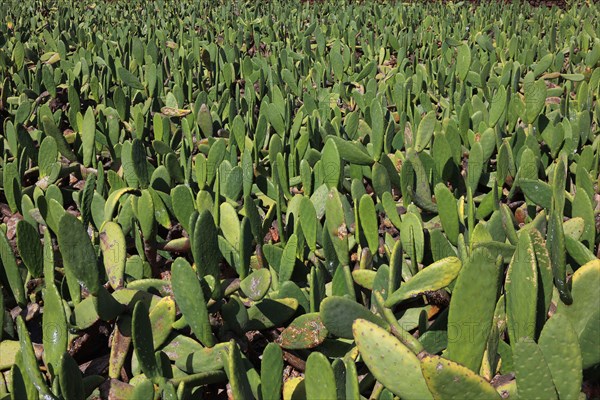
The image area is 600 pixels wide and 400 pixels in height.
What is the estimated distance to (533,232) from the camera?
3.25ft

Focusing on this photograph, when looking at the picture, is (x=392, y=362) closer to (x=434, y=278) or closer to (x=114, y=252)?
(x=434, y=278)

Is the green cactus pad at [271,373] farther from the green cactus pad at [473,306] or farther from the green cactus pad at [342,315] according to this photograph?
the green cactus pad at [473,306]

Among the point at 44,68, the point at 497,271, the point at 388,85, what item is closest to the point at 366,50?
the point at 388,85

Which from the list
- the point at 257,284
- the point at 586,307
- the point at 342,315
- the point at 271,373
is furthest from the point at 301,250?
the point at 586,307

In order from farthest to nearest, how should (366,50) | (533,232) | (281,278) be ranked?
(366,50)
(281,278)
(533,232)

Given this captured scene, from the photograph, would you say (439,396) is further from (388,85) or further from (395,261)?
(388,85)

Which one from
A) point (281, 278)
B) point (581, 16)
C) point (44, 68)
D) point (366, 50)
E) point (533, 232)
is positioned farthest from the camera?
point (581, 16)

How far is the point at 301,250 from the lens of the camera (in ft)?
4.40

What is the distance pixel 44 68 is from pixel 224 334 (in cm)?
176

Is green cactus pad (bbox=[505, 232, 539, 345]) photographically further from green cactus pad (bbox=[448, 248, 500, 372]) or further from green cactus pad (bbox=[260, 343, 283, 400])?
green cactus pad (bbox=[260, 343, 283, 400])

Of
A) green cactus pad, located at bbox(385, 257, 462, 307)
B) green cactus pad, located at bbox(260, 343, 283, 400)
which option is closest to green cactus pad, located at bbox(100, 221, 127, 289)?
green cactus pad, located at bbox(260, 343, 283, 400)

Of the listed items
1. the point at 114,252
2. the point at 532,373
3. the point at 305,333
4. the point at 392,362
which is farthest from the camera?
the point at 114,252

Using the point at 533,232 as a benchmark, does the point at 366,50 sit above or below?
below

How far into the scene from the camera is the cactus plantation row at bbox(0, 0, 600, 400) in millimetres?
910
